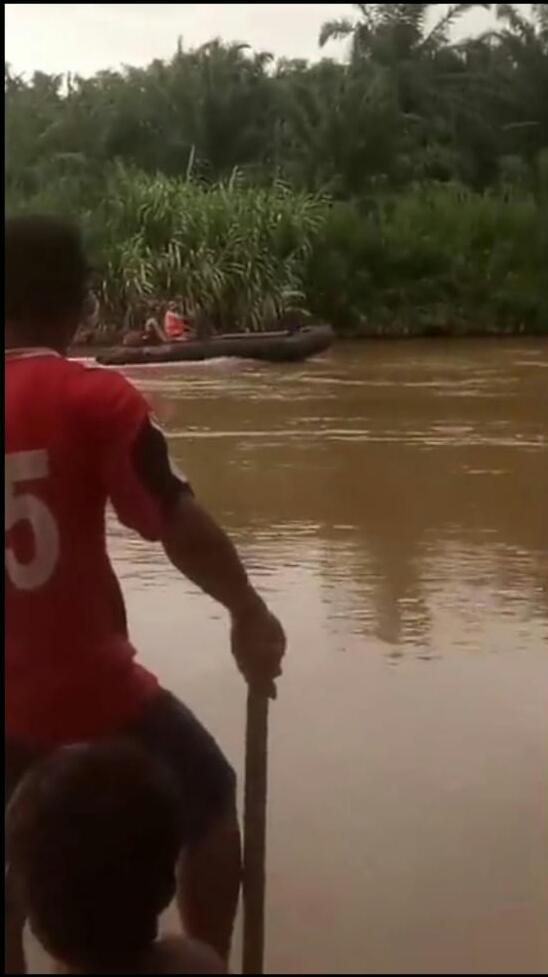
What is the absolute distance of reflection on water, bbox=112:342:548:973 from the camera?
4.89 feet

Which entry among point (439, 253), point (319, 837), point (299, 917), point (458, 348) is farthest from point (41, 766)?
point (458, 348)

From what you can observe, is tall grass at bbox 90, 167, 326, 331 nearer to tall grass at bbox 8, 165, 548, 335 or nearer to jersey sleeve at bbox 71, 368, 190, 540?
tall grass at bbox 8, 165, 548, 335

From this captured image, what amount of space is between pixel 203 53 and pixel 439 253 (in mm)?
376

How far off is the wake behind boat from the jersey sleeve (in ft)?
1.48

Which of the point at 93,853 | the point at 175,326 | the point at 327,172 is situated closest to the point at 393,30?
the point at 327,172

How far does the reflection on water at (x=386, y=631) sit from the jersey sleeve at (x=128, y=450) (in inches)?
3.6

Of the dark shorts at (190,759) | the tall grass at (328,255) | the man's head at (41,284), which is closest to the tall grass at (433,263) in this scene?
the tall grass at (328,255)

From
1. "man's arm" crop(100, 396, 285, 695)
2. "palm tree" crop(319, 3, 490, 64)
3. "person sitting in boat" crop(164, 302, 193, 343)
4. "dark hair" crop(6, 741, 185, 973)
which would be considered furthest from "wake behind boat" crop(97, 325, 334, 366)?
"dark hair" crop(6, 741, 185, 973)

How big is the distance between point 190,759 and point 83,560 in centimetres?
16

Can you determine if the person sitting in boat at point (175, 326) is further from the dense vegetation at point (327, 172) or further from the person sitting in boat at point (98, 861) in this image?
the person sitting in boat at point (98, 861)

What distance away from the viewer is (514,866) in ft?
5.25

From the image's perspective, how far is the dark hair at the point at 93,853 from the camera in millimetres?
1050

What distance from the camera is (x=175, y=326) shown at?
1692 millimetres

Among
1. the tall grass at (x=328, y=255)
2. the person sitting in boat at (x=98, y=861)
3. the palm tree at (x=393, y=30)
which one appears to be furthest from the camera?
the tall grass at (x=328, y=255)
